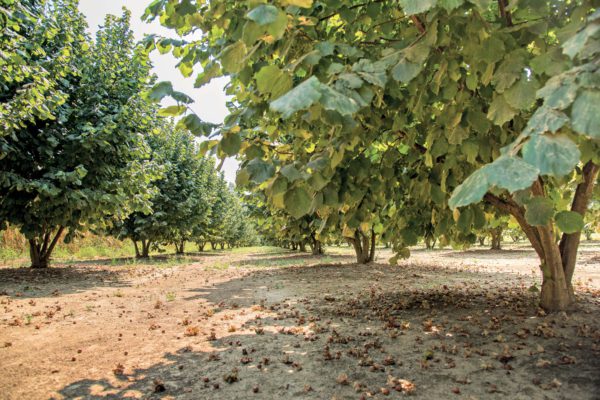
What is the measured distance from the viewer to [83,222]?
1123 centimetres

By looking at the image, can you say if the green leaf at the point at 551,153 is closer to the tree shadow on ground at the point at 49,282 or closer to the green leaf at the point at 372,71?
the green leaf at the point at 372,71

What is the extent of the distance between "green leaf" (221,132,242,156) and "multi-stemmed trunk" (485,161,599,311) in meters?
3.30

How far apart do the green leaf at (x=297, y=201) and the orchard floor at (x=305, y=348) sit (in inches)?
62.9

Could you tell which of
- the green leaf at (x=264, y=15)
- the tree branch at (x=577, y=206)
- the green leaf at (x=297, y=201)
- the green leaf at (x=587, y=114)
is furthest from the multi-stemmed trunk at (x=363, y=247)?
the green leaf at (x=587, y=114)

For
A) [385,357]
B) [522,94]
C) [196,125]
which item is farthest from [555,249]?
[196,125]

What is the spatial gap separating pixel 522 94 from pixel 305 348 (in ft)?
10.4

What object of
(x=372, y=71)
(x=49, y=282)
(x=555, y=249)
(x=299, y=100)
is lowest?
(x=49, y=282)

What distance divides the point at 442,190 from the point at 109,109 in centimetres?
1114

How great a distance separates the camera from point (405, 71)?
6.26 feet

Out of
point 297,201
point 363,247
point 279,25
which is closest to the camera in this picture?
point 279,25

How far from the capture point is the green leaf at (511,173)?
1010 mm

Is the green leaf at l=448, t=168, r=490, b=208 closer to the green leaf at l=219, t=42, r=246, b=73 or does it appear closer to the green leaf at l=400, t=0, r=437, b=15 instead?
the green leaf at l=400, t=0, r=437, b=15

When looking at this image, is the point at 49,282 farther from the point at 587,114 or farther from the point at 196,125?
the point at 587,114

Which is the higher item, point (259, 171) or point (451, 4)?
point (451, 4)
